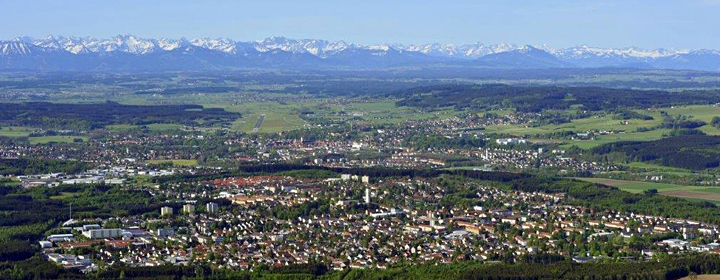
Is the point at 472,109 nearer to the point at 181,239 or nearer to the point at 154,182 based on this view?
the point at 154,182

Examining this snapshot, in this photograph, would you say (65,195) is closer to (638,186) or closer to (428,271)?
(428,271)

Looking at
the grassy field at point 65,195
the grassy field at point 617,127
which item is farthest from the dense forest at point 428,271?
the grassy field at point 617,127

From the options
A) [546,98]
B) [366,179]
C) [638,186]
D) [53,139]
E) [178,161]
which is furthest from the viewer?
[546,98]

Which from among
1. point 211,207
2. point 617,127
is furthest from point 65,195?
point 617,127

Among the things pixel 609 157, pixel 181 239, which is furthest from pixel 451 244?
pixel 609 157

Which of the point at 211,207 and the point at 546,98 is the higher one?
the point at 211,207

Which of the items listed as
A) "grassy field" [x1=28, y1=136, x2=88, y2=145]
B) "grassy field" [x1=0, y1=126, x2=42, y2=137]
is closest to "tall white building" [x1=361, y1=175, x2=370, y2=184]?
"grassy field" [x1=28, y1=136, x2=88, y2=145]

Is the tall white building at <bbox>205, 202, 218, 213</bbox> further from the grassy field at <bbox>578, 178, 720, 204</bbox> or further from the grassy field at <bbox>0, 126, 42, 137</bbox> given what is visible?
the grassy field at <bbox>0, 126, 42, 137</bbox>
